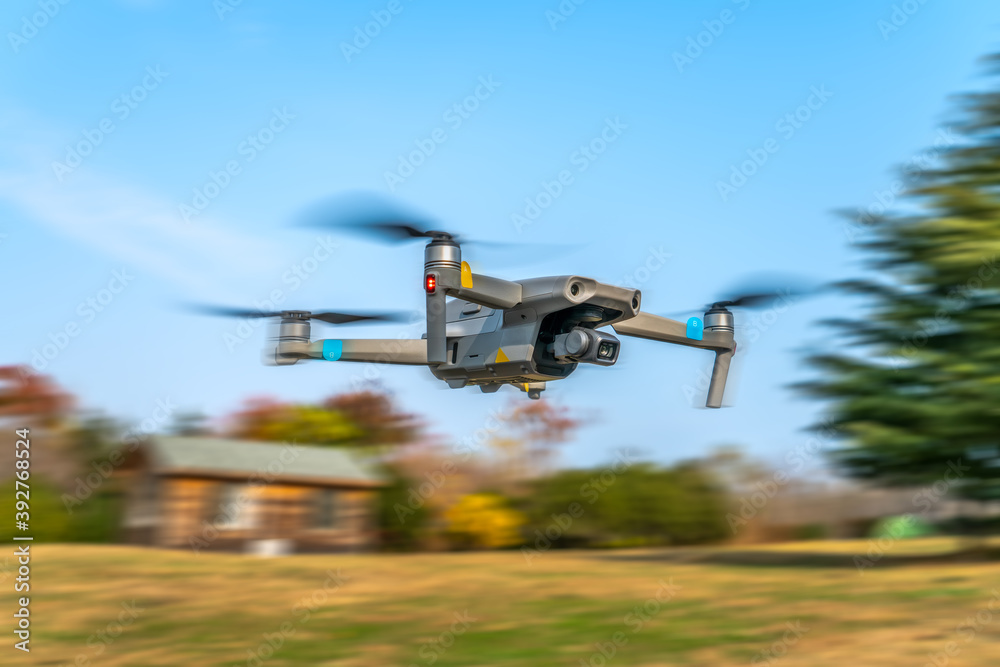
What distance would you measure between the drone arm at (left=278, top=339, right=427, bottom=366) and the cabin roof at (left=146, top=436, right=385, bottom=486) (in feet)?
48.8

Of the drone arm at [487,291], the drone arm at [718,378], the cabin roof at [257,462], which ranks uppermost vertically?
the drone arm at [487,291]

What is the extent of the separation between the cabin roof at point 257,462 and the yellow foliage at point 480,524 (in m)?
2.45

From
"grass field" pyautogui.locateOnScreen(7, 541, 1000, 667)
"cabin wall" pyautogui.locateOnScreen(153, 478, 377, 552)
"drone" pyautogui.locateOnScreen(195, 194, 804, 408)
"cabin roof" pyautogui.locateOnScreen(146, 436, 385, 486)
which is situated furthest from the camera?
"cabin roof" pyautogui.locateOnScreen(146, 436, 385, 486)

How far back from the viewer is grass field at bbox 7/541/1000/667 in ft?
36.0

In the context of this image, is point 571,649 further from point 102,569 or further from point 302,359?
point 102,569

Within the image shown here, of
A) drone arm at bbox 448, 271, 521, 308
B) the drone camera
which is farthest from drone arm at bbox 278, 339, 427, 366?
the drone camera

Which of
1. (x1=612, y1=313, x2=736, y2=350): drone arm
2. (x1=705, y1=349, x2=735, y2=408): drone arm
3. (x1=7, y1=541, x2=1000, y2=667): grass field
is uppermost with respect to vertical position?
(x1=612, y1=313, x2=736, y2=350): drone arm

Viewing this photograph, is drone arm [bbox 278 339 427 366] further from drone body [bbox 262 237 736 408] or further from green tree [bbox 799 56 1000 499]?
green tree [bbox 799 56 1000 499]

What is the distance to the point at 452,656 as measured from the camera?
37.9 feet

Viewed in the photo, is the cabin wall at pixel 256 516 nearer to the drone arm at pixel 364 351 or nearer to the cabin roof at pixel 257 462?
the cabin roof at pixel 257 462

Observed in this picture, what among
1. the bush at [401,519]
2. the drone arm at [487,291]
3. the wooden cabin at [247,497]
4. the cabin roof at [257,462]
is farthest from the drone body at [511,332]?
the bush at [401,519]

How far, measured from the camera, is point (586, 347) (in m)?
9.20

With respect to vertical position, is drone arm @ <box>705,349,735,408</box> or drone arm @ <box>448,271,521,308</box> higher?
drone arm @ <box>448,271,521,308</box>

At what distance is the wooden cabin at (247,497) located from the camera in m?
24.3
